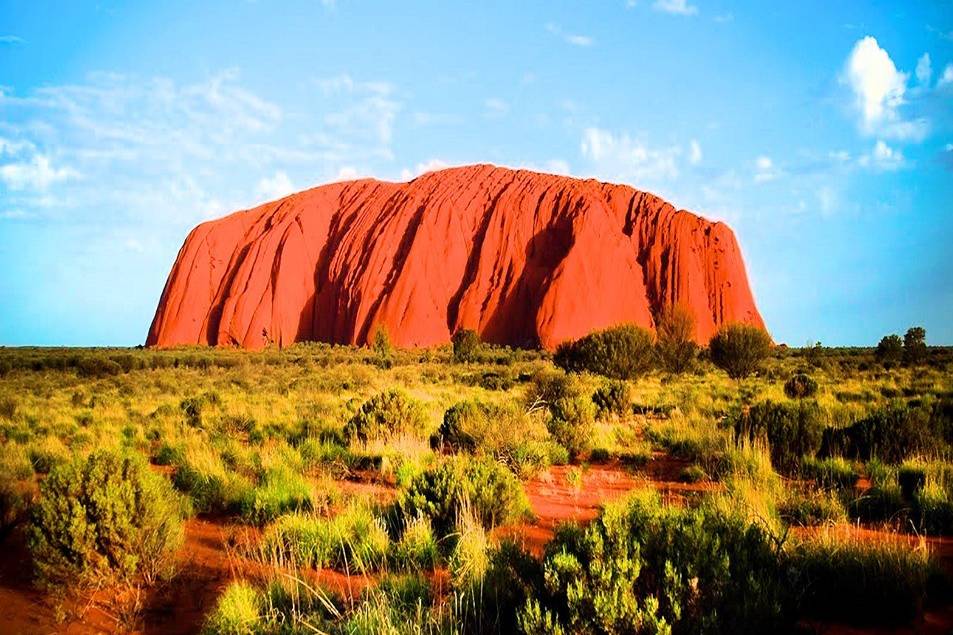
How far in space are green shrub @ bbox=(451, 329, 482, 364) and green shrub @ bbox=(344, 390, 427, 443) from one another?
27.8m

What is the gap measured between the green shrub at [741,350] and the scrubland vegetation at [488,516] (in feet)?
44.6

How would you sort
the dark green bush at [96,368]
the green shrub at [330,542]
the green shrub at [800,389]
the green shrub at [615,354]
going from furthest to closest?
the dark green bush at [96,368], the green shrub at [615,354], the green shrub at [800,389], the green shrub at [330,542]

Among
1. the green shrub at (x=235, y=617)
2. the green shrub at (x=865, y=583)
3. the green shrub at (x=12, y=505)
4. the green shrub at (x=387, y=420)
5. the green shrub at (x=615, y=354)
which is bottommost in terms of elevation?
the green shrub at (x=12, y=505)

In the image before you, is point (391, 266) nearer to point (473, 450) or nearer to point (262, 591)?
point (473, 450)

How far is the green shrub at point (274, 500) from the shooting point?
19.4 feet

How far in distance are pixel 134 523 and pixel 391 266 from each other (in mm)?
53614

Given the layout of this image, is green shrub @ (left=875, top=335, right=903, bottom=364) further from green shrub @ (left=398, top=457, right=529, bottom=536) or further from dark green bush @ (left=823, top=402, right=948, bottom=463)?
green shrub @ (left=398, top=457, right=529, bottom=536)

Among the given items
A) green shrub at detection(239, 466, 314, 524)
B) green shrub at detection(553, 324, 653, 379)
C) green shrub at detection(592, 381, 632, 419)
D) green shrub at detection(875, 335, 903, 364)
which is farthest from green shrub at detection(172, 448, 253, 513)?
green shrub at detection(875, 335, 903, 364)

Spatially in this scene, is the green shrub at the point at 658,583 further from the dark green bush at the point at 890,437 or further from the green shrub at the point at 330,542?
the dark green bush at the point at 890,437

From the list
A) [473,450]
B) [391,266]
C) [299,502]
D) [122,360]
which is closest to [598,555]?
[299,502]

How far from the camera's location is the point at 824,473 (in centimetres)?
696

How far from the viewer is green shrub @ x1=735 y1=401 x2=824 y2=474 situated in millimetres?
8250

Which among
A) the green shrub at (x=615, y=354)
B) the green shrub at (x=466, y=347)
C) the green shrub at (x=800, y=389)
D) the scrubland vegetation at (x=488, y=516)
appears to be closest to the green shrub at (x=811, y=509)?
the scrubland vegetation at (x=488, y=516)

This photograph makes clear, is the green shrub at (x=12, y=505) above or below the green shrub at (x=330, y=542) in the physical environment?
below
